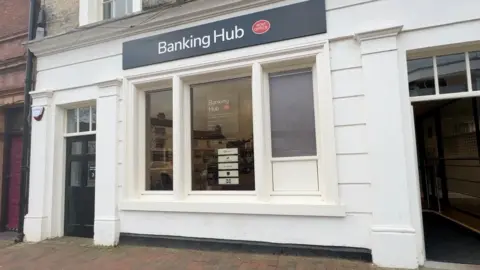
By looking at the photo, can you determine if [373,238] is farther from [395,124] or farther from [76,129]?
[76,129]

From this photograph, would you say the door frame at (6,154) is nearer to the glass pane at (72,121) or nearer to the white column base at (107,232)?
the glass pane at (72,121)

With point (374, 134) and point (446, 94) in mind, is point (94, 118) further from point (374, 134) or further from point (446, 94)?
point (446, 94)

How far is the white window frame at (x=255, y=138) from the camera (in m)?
4.89

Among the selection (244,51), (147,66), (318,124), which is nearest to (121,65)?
(147,66)

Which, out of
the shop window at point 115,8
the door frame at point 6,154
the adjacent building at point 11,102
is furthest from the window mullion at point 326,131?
the door frame at point 6,154

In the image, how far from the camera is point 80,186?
697cm

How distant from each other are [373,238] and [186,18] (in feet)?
15.2

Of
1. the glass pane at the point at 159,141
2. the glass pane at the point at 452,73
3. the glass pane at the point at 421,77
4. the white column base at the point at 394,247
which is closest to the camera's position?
the white column base at the point at 394,247

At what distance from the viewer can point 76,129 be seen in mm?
7207

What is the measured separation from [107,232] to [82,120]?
2.53m

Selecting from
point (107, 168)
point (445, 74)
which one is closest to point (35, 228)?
point (107, 168)

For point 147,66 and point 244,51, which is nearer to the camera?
point 244,51

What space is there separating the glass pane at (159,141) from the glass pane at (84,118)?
1569mm

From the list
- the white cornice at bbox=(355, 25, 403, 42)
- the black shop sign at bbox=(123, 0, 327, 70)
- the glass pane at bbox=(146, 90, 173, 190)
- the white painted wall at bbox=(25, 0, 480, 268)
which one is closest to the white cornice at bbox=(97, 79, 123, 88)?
the black shop sign at bbox=(123, 0, 327, 70)
